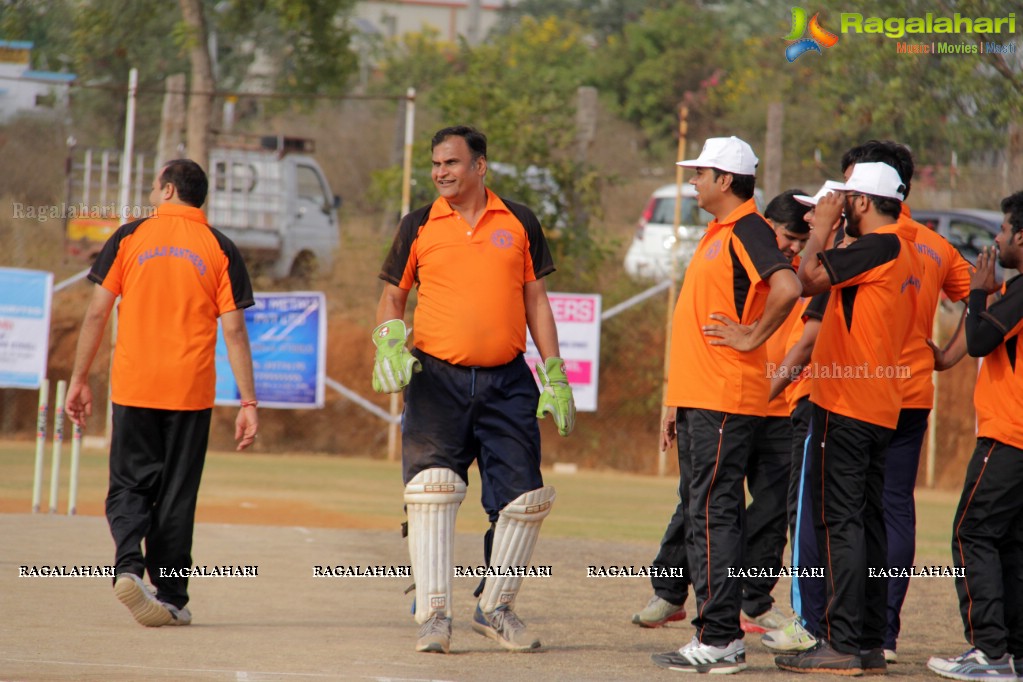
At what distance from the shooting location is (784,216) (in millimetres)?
7660

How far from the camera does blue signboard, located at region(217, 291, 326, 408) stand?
1673cm

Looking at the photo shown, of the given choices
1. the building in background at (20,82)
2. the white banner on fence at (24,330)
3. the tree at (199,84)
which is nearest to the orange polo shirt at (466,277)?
the white banner on fence at (24,330)

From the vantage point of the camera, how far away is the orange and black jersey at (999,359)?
622 centimetres

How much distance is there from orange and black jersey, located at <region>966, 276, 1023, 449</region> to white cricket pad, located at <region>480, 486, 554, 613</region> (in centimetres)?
209

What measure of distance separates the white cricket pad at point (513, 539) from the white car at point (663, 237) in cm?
1172

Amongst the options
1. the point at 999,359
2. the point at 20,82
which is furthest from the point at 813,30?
the point at 999,359

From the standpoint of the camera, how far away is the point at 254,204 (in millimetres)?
21516

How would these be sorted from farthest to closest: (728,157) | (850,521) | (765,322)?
(728,157) → (850,521) → (765,322)

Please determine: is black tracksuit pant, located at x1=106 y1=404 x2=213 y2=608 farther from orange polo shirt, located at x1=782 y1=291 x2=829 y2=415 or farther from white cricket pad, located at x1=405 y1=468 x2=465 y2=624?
orange polo shirt, located at x1=782 y1=291 x2=829 y2=415

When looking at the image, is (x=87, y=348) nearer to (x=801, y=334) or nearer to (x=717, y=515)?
(x=717, y=515)

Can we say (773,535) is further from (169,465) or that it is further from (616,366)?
(616,366)

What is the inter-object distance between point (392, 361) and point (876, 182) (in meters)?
2.41

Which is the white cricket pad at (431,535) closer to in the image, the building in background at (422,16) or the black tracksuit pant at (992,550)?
the black tracksuit pant at (992,550)

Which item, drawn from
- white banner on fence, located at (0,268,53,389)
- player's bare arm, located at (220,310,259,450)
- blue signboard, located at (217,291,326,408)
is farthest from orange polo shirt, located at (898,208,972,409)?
white banner on fence, located at (0,268,53,389)
